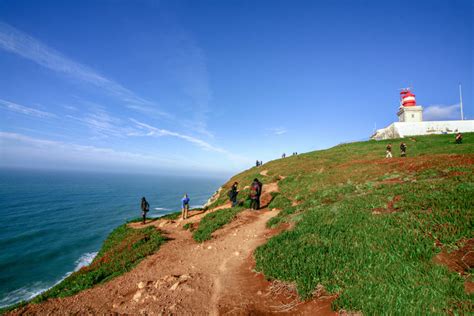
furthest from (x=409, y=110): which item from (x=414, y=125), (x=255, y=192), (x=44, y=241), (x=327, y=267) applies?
(x=44, y=241)

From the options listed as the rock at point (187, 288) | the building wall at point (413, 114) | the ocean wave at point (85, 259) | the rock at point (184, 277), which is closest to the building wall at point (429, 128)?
the building wall at point (413, 114)

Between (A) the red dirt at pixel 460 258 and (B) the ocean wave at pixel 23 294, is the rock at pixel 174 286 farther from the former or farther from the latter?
(B) the ocean wave at pixel 23 294

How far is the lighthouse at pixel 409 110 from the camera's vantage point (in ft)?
186

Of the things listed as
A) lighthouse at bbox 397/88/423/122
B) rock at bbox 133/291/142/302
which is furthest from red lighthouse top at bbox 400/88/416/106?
rock at bbox 133/291/142/302

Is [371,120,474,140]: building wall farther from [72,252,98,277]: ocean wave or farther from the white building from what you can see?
[72,252,98,277]: ocean wave

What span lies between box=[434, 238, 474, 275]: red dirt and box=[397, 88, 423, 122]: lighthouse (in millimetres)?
66384

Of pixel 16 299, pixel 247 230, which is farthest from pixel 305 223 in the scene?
pixel 16 299

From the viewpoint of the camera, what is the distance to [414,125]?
51281 millimetres

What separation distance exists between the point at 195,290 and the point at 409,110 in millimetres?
72737

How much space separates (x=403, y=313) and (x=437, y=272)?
1.90 metres

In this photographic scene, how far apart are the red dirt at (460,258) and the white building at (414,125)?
57.1 m

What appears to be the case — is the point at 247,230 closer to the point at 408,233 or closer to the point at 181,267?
the point at 181,267

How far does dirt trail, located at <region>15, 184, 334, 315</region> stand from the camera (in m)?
5.82

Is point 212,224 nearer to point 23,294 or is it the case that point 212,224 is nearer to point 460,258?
point 460,258
